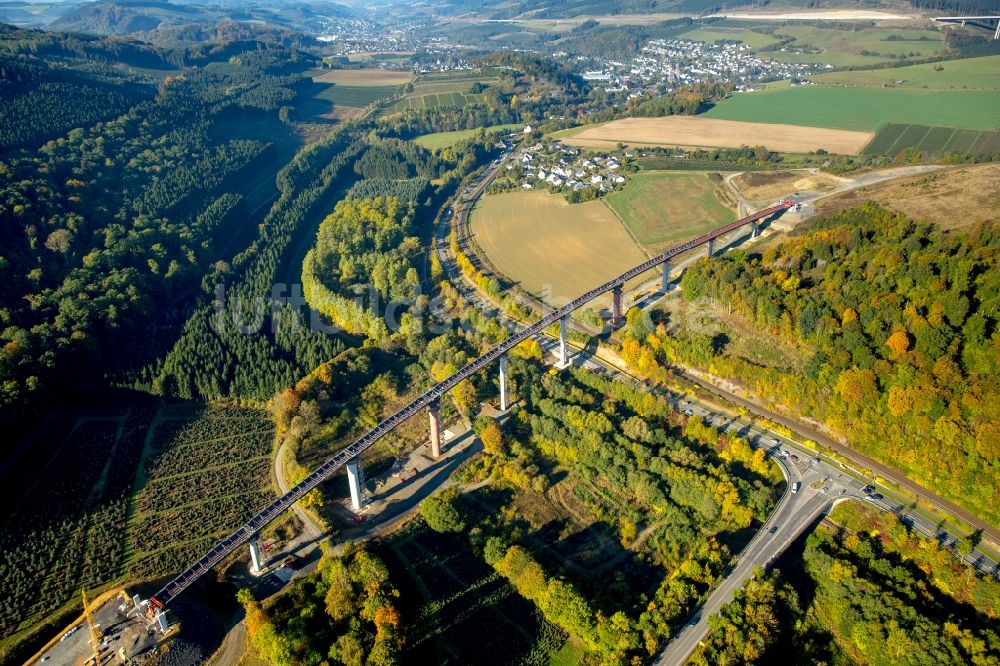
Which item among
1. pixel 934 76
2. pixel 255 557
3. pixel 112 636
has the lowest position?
pixel 112 636

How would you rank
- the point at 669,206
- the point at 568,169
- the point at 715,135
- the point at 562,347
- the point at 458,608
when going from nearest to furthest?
the point at 458,608, the point at 562,347, the point at 669,206, the point at 568,169, the point at 715,135

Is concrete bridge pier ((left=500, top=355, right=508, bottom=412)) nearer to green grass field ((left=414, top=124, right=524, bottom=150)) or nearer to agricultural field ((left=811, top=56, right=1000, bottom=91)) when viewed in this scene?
green grass field ((left=414, top=124, right=524, bottom=150))

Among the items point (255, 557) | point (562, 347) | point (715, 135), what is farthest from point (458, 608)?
point (715, 135)

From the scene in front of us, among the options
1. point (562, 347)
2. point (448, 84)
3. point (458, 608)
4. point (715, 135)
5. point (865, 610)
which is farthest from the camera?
point (448, 84)

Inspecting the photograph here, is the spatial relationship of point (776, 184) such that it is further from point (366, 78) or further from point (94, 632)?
point (366, 78)

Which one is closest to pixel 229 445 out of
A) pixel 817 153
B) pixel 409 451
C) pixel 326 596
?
pixel 409 451

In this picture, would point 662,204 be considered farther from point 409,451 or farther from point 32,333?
point 32,333

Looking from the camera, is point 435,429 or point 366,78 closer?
point 435,429
